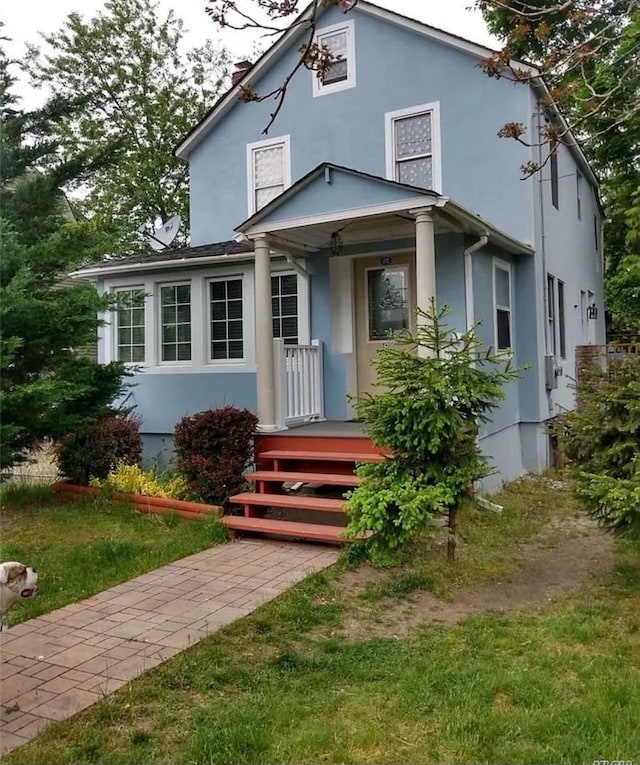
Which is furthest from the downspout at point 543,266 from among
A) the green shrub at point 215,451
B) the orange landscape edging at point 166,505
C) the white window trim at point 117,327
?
the white window trim at point 117,327

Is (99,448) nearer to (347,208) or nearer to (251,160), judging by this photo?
(347,208)

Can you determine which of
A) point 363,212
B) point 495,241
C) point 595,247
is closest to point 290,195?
point 363,212

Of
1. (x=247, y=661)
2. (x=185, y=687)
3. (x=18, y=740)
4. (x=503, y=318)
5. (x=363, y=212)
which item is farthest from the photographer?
(x=503, y=318)

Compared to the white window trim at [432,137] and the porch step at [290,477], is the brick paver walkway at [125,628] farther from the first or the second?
the white window trim at [432,137]

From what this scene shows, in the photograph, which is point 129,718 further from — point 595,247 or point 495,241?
point 595,247

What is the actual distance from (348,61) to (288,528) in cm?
779

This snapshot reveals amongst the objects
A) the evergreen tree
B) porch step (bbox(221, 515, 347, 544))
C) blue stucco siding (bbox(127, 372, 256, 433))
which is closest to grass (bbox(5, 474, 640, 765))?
porch step (bbox(221, 515, 347, 544))

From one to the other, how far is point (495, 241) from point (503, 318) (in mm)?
1255

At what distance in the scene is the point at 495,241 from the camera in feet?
27.5

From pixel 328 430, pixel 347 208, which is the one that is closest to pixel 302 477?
pixel 328 430

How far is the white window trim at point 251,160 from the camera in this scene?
10844 millimetres

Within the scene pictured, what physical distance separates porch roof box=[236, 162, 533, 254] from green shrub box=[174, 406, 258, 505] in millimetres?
2294

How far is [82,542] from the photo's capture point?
20.6 ft

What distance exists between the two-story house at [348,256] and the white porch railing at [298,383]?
30 millimetres
